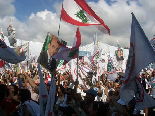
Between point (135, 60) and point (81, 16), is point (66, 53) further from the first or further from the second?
point (135, 60)

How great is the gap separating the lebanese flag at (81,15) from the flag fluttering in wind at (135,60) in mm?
2200

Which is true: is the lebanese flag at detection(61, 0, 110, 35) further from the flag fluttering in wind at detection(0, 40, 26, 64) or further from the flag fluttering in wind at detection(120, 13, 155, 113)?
the flag fluttering in wind at detection(120, 13, 155, 113)

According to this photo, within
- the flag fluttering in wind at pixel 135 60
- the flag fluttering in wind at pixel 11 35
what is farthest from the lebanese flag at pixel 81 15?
Answer: the flag fluttering in wind at pixel 11 35

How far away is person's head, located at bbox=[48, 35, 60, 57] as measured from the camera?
4722 mm

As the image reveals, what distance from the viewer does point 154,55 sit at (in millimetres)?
3094

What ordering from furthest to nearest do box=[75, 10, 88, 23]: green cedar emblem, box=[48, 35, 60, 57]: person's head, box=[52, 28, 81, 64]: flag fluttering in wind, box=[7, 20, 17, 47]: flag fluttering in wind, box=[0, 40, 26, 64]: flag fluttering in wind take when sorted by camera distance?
box=[7, 20, 17, 47]: flag fluttering in wind, box=[75, 10, 88, 23]: green cedar emblem, box=[52, 28, 81, 64]: flag fluttering in wind, box=[48, 35, 60, 57]: person's head, box=[0, 40, 26, 64]: flag fluttering in wind

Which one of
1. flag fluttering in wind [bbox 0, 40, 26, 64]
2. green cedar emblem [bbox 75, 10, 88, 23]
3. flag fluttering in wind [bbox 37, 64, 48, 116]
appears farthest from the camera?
green cedar emblem [bbox 75, 10, 88, 23]

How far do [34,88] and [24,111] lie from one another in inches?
74.8

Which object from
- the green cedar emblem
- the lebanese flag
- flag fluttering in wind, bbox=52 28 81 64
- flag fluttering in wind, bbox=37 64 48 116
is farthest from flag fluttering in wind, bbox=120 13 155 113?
the green cedar emblem

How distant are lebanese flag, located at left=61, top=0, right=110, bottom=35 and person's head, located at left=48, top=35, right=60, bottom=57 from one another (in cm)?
90

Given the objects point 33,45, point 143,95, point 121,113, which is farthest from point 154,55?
point 33,45

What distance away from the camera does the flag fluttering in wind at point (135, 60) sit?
3.25 metres

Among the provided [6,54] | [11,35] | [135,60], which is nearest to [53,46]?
[6,54]

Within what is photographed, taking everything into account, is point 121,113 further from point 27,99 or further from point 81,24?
point 81,24
